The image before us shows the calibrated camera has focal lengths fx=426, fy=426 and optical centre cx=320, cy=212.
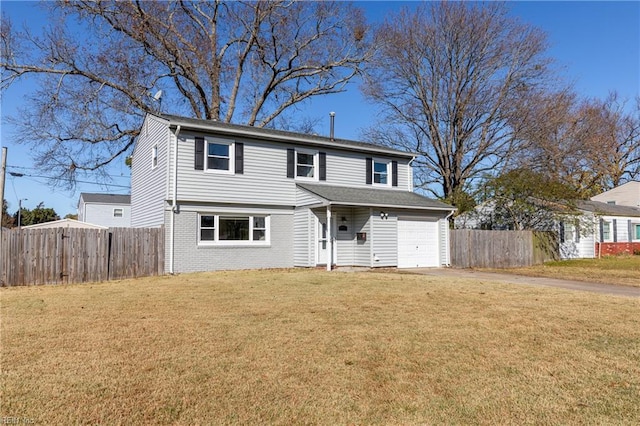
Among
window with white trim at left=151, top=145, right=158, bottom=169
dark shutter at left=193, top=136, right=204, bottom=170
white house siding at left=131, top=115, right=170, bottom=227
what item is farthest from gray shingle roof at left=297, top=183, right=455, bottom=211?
window with white trim at left=151, top=145, right=158, bottom=169

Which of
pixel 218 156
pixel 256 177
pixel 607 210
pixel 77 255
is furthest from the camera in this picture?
pixel 607 210

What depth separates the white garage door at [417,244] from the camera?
55.0 feet

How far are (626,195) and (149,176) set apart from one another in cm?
3325

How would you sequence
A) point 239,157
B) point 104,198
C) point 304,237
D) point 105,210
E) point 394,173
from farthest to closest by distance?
1. point 104,198
2. point 105,210
3. point 394,173
4. point 304,237
5. point 239,157

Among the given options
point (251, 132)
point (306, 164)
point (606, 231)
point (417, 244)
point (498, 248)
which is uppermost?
point (251, 132)

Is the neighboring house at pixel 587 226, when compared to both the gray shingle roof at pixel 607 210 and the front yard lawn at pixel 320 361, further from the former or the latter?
the front yard lawn at pixel 320 361

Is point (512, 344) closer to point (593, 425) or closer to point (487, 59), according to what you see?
point (593, 425)

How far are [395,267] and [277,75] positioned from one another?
17.3m

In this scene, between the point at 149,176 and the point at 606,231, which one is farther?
the point at 606,231

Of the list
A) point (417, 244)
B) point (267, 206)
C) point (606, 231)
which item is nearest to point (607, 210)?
point (606, 231)

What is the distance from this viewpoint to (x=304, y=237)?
16.4m

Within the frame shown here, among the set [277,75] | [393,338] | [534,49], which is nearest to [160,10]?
[277,75]

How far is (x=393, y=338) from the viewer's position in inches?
218

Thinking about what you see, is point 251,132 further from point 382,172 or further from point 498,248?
point 498,248
